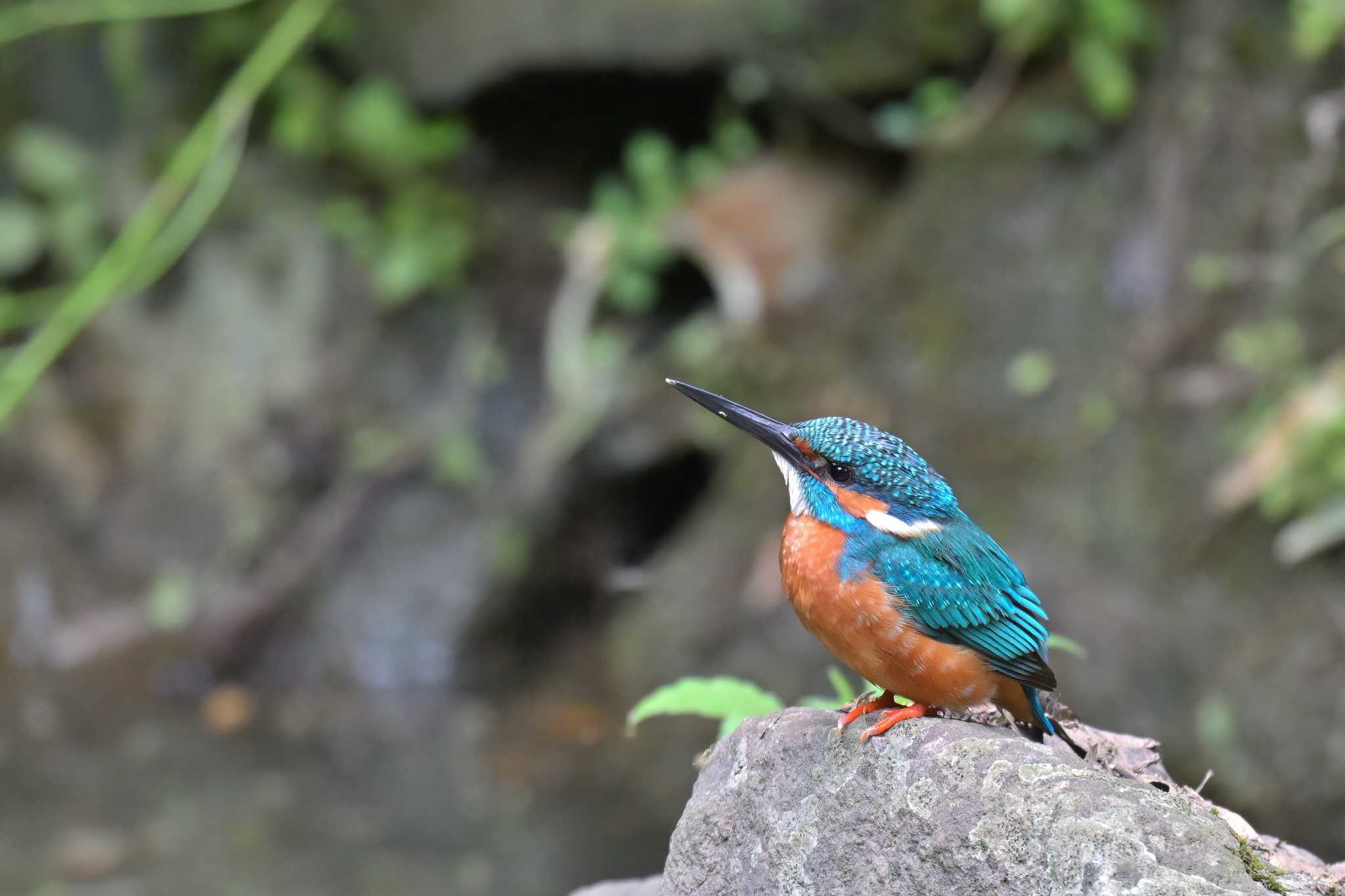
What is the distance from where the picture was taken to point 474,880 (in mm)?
5594

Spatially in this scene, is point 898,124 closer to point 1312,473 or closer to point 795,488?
point 1312,473

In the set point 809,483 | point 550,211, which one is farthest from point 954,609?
point 550,211

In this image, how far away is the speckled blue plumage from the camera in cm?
235

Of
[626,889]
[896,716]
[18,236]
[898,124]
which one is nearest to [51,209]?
[18,236]

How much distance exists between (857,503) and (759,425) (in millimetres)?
267

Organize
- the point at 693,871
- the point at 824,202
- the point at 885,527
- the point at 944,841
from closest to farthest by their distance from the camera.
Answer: the point at 944,841, the point at 693,871, the point at 885,527, the point at 824,202

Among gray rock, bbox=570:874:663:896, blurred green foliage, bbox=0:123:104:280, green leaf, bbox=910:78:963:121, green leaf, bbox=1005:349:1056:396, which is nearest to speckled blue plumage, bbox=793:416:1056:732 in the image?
gray rock, bbox=570:874:663:896

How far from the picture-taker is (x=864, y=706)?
7.51 ft

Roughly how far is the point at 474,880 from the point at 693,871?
3606mm

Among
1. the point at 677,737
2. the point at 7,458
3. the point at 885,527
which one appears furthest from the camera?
the point at 7,458

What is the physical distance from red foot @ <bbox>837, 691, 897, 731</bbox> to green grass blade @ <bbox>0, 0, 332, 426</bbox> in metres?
5.20

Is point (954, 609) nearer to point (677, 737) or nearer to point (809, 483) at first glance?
point (809, 483)

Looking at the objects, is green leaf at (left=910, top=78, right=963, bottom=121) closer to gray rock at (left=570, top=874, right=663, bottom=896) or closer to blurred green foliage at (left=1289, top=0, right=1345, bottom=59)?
blurred green foliage at (left=1289, top=0, right=1345, bottom=59)

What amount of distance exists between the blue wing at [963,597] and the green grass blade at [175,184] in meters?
5.20
